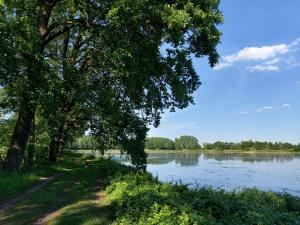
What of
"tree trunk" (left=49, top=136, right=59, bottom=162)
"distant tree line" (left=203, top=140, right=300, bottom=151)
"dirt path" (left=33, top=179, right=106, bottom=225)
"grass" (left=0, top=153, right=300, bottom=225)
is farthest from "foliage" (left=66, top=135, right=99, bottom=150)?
"distant tree line" (left=203, top=140, right=300, bottom=151)

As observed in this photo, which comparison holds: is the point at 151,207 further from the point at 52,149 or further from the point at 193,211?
the point at 52,149

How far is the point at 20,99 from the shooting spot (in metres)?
21.4

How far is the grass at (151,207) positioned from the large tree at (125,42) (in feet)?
18.6

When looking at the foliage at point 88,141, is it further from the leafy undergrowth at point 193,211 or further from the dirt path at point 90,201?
the leafy undergrowth at point 193,211

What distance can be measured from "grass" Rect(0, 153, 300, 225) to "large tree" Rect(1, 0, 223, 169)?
5.67 metres

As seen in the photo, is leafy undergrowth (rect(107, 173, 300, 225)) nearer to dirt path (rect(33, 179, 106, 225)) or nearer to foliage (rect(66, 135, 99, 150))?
dirt path (rect(33, 179, 106, 225))

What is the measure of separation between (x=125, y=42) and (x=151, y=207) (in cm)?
1122

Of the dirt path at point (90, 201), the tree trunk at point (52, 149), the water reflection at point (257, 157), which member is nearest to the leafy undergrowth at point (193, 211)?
the dirt path at point (90, 201)

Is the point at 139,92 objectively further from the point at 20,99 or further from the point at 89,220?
the point at 89,220

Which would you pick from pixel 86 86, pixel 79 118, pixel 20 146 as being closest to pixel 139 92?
pixel 86 86

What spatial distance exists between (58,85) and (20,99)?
87.8 inches

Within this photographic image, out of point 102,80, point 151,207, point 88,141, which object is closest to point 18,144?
point 102,80

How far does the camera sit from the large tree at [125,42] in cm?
2000

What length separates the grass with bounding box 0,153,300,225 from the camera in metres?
10.5
